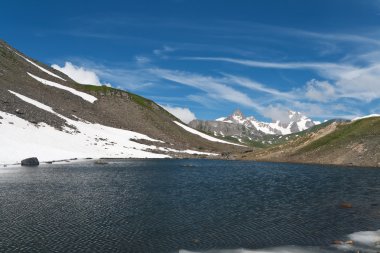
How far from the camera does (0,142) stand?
96.8 m

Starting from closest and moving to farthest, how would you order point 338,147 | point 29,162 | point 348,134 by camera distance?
1. point 29,162
2. point 338,147
3. point 348,134

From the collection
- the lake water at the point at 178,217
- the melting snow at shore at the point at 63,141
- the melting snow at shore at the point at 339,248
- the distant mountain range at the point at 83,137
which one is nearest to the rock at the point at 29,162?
the distant mountain range at the point at 83,137

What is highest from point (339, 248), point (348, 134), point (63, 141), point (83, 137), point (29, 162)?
point (348, 134)

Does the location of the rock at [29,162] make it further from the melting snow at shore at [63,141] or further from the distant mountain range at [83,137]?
the melting snow at shore at [63,141]

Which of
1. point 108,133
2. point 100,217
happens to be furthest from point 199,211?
point 108,133

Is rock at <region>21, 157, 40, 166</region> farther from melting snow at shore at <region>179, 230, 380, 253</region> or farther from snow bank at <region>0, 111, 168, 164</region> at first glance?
melting snow at shore at <region>179, 230, 380, 253</region>

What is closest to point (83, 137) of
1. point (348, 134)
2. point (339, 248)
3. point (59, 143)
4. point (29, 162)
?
point (59, 143)

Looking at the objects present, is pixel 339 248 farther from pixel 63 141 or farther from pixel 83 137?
pixel 83 137

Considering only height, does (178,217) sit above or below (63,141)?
below

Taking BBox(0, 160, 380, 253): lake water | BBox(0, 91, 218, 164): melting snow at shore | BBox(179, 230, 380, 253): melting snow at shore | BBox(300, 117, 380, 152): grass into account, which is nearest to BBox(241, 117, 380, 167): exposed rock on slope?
BBox(300, 117, 380, 152): grass

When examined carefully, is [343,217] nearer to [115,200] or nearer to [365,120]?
[115,200]

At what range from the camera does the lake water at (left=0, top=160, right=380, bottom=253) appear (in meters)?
28.5

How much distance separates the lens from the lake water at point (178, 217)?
2852 centimetres

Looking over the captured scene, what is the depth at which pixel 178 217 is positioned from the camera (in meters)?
38.0
